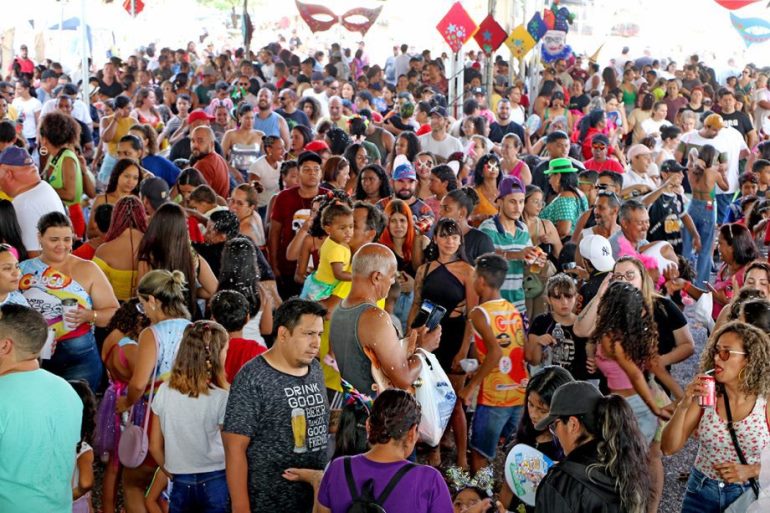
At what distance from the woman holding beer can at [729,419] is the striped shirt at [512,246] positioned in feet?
8.68

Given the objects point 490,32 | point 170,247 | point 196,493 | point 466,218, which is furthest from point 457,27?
point 196,493

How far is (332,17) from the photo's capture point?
2514 cm

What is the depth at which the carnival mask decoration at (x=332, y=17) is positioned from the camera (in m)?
24.9

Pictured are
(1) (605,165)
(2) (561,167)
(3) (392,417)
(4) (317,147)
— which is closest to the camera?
(3) (392,417)

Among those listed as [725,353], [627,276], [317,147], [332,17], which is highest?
[332,17]

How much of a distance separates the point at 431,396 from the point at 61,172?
4.15m

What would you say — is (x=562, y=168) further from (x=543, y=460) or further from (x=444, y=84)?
(x=444, y=84)

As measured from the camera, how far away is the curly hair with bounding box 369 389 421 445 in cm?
331

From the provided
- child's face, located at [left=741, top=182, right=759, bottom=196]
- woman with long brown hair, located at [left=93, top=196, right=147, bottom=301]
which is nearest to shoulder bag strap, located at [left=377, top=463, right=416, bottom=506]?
woman with long brown hair, located at [left=93, top=196, right=147, bottom=301]

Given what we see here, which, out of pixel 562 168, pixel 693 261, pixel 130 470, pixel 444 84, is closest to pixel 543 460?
pixel 130 470

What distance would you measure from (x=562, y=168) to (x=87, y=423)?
485 cm

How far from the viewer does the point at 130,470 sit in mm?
4578

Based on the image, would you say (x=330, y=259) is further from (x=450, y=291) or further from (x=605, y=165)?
(x=605, y=165)

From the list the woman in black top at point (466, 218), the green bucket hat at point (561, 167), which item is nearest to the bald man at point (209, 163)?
the woman in black top at point (466, 218)
